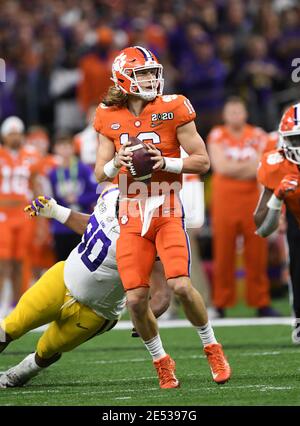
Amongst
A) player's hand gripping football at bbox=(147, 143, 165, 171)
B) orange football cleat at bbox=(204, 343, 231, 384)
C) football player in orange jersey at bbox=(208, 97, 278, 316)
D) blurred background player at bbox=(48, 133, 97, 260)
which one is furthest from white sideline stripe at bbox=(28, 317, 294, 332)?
player's hand gripping football at bbox=(147, 143, 165, 171)

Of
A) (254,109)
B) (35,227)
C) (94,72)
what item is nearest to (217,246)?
(35,227)

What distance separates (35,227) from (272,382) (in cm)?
600

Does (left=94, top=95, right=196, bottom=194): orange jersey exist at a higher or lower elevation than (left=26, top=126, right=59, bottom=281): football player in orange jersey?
higher

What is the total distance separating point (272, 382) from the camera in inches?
219

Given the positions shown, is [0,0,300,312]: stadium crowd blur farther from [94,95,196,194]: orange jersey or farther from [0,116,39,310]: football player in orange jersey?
[94,95,196,194]: orange jersey

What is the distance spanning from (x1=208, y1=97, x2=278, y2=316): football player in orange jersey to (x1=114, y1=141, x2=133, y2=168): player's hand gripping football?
4.26 m

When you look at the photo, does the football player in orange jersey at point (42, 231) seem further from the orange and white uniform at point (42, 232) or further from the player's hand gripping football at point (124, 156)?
the player's hand gripping football at point (124, 156)

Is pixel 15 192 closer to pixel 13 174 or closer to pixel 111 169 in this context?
pixel 13 174

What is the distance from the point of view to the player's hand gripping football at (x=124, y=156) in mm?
5531

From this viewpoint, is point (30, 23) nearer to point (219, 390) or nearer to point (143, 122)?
point (143, 122)

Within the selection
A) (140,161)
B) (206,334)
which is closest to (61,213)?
(140,161)

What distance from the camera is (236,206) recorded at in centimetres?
984

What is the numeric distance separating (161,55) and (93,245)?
8175mm

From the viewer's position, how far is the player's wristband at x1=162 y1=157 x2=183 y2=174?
5.59 m
